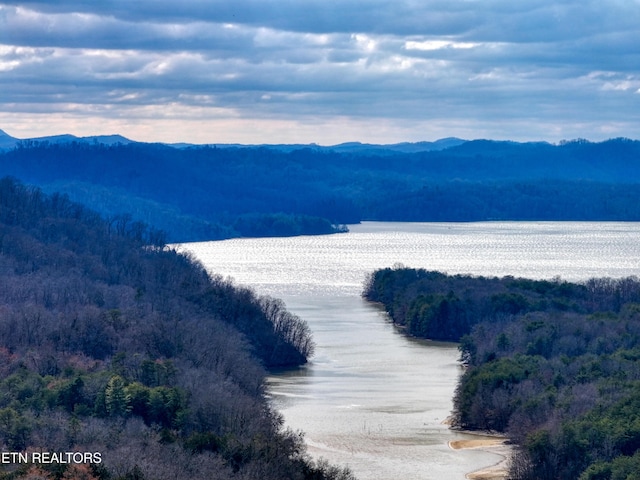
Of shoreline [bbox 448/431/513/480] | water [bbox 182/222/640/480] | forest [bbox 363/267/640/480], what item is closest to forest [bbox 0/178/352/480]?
water [bbox 182/222/640/480]

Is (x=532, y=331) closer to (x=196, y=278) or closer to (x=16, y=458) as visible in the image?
(x=196, y=278)

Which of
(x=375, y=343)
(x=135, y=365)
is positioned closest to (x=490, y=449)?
(x=135, y=365)

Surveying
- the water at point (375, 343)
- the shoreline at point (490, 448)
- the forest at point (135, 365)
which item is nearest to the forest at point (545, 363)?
the shoreline at point (490, 448)

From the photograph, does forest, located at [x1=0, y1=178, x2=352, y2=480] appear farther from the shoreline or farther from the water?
the shoreline

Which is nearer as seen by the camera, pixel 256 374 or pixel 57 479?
pixel 57 479

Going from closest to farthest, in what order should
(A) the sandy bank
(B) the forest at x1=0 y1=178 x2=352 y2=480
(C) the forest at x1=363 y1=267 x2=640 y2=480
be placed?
(B) the forest at x1=0 y1=178 x2=352 y2=480
(C) the forest at x1=363 y1=267 x2=640 y2=480
(A) the sandy bank

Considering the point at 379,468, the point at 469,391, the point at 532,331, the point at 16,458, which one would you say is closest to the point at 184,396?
the point at 379,468

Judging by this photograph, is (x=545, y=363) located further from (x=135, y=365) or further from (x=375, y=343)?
(x=375, y=343)
